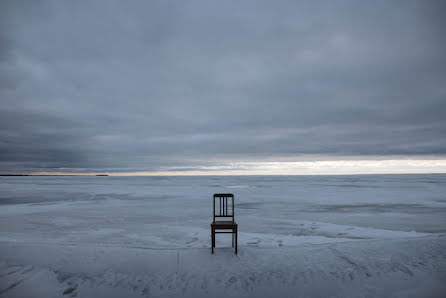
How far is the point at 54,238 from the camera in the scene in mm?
6031

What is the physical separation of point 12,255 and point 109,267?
184 cm

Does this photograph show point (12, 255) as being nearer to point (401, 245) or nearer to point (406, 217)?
point (401, 245)

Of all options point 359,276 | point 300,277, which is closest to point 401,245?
point 359,276

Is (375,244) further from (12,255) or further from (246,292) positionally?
(12,255)

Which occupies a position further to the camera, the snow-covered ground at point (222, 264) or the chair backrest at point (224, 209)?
the chair backrest at point (224, 209)

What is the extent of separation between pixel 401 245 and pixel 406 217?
4719 mm

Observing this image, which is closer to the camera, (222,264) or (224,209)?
(222,264)

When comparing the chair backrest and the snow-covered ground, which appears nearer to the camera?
the snow-covered ground

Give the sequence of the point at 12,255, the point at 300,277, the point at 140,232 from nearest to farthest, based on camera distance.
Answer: the point at 300,277 → the point at 12,255 → the point at 140,232

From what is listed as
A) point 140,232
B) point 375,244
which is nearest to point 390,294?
point 375,244

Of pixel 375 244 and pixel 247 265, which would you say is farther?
pixel 375 244

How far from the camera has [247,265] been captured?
4180 mm

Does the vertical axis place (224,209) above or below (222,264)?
above

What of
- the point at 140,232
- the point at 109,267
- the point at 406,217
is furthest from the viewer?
the point at 406,217
